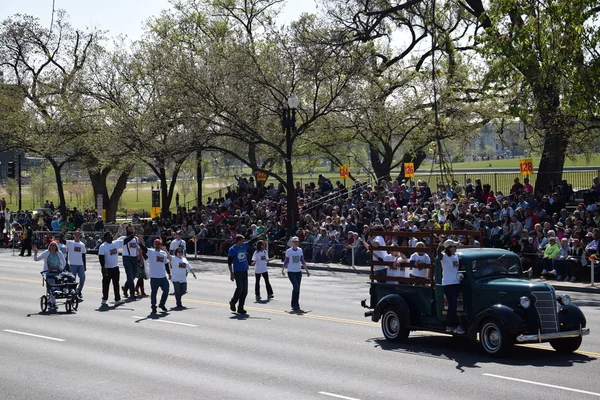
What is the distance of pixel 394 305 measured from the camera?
50.0ft

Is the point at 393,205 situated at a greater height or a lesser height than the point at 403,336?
greater

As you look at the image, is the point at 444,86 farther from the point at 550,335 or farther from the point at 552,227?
the point at 550,335

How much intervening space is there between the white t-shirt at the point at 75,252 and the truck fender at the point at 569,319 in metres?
13.3

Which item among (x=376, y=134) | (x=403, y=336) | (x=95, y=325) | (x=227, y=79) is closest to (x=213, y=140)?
(x=227, y=79)

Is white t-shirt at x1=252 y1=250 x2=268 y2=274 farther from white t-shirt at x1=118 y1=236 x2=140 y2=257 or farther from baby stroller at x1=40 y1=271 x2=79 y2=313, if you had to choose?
baby stroller at x1=40 y1=271 x2=79 y2=313

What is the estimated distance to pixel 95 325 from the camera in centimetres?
1848

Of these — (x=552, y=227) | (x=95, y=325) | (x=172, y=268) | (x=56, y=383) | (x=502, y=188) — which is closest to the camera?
(x=56, y=383)

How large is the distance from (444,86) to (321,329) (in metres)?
26.1

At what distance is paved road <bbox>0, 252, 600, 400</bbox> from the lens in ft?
37.6

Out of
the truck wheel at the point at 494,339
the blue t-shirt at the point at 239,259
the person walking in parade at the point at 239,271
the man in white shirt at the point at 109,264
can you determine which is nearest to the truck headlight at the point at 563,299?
the truck wheel at the point at 494,339

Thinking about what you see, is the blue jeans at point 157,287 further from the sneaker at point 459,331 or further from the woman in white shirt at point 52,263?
the sneaker at point 459,331

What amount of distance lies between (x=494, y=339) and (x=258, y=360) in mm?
3734

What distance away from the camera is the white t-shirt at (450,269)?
14.2 meters

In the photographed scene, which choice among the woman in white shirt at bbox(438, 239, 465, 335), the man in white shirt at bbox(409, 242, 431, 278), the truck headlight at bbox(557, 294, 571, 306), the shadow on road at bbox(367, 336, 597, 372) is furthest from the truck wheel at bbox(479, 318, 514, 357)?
the man in white shirt at bbox(409, 242, 431, 278)
